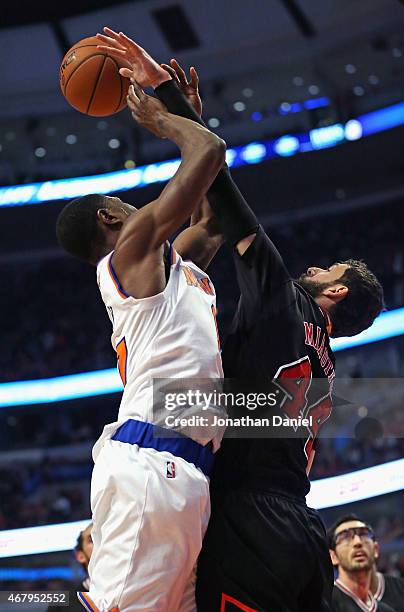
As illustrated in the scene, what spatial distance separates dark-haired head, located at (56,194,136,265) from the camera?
3082mm

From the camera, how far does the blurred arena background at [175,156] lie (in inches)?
668

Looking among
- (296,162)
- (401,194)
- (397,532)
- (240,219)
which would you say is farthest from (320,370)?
(401,194)

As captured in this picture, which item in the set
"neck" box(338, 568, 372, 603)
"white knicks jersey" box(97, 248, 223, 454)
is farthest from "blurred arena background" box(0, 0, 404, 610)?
"white knicks jersey" box(97, 248, 223, 454)

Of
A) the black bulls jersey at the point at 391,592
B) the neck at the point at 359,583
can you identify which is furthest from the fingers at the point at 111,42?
the black bulls jersey at the point at 391,592

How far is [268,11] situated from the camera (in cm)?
1753

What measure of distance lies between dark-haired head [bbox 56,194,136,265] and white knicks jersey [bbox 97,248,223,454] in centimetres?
22

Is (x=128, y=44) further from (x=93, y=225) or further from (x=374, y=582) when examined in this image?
(x=374, y=582)

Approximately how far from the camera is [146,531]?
2.48 meters

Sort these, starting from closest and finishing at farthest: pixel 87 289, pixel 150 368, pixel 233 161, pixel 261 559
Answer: pixel 261 559
pixel 150 368
pixel 233 161
pixel 87 289

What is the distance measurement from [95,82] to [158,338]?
55.7 inches

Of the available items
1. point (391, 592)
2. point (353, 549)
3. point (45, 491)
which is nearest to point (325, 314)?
point (353, 549)

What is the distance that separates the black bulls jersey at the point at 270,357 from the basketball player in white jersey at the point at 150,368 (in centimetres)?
12

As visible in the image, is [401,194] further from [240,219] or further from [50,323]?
[240,219]

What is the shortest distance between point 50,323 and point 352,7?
1011cm
